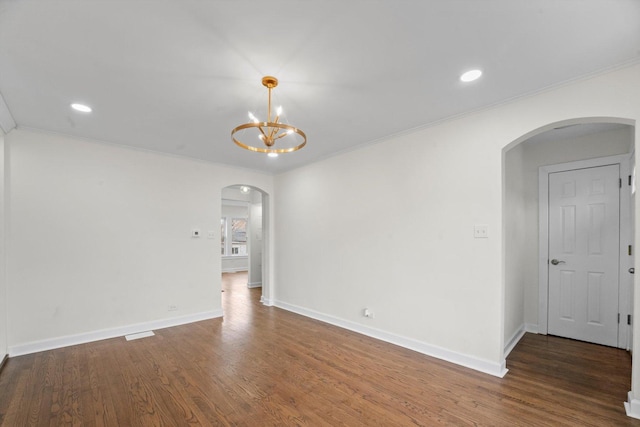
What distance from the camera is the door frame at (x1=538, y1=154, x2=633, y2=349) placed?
3340mm

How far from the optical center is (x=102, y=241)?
386cm

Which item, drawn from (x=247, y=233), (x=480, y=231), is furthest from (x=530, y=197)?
(x=247, y=233)

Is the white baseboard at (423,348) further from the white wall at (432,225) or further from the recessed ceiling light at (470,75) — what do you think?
the recessed ceiling light at (470,75)

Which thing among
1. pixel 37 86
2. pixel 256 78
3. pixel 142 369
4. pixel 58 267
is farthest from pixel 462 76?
pixel 58 267

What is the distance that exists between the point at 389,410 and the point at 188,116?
3.41 m

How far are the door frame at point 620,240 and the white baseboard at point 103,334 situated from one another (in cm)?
502

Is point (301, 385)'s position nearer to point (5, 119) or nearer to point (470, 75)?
point (470, 75)

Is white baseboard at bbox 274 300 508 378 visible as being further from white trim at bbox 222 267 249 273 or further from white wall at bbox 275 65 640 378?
white trim at bbox 222 267 249 273

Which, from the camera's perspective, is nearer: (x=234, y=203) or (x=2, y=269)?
(x=2, y=269)

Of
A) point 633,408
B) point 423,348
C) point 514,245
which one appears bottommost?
point 423,348

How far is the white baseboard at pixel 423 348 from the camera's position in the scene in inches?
109

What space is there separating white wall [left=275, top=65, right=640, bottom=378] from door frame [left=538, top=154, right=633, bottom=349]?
177 cm

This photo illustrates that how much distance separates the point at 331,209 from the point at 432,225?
5.63 ft

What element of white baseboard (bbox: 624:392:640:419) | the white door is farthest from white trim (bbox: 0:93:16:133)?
the white door
